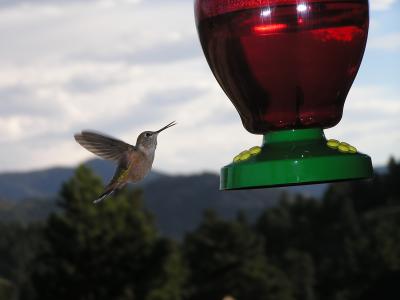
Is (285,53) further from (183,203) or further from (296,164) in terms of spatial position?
(183,203)

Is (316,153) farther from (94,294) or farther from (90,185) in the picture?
(94,294)

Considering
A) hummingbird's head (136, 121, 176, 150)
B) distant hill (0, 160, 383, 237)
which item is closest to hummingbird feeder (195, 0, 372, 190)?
hummingbird's head (136, 121, 176, 150)

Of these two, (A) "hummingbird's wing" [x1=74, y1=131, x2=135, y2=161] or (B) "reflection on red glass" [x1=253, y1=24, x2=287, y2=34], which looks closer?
(B) "reflection on red glass" [x1=253, y1=24, x2=287, y2=34]

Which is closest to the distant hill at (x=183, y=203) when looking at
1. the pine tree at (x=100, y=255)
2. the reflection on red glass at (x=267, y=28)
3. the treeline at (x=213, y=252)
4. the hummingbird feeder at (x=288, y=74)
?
the treeline at (x=213, y=252)

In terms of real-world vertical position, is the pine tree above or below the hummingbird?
below

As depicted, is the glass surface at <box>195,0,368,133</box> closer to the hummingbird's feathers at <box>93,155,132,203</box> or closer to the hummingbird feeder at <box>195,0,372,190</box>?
the hummingbird feeder at <box>195,0,372,190</box>

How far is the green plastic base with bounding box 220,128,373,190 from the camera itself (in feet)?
11.3

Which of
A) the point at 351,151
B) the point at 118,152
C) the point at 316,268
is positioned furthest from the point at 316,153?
the point at 316,268

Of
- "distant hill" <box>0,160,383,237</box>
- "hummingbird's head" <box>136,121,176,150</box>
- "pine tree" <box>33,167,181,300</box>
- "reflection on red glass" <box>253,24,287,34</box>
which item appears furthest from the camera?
"distant hill" <box>0,160,383,237</box>

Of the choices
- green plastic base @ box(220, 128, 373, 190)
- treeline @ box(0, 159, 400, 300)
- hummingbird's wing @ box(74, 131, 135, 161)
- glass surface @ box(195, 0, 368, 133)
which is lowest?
treeline @ box(0, 159, 400, 300)

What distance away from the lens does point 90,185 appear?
32969mm

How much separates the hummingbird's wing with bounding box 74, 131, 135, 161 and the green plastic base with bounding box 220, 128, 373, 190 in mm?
827

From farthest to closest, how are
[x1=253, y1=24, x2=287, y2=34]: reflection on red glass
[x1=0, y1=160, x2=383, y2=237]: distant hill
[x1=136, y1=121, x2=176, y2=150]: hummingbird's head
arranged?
[x1=0, y1=160, x2=383, y2=237]: distant hill
[x1=136, y1=121, x2=176, y2=150]: hummingbird's head
[x1=253, y1=24, x2=287, y2=34]: reflection on red glass

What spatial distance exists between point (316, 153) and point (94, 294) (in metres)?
37.9
